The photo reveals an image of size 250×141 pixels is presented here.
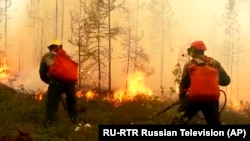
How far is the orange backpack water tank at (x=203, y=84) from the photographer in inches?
289

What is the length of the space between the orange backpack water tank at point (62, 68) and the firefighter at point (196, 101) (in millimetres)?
3090

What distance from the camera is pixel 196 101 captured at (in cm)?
739

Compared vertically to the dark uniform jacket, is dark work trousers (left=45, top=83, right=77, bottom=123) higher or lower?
lower

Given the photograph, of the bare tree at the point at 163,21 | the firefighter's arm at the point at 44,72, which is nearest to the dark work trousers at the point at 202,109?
the firefighter's arm at the point at 44,72

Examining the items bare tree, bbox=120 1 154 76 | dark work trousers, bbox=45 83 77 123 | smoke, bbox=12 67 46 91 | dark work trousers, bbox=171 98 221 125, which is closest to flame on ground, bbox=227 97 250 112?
bare tree, bbox=120 1 154 76

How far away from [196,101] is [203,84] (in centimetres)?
32

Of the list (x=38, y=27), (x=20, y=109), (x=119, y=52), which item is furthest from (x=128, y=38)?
(x=20, y=109)

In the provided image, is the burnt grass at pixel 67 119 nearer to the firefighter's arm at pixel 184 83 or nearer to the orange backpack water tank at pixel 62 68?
the firefighter's arm at pixel 184 83

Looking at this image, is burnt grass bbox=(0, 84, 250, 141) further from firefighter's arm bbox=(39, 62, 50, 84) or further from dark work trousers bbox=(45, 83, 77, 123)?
firefighter's arm bbox=(39, 62, 50, 84)

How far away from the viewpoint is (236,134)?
6.47 m

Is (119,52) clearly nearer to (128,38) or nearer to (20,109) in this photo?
(128,38)

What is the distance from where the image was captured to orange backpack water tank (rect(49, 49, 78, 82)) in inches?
378
